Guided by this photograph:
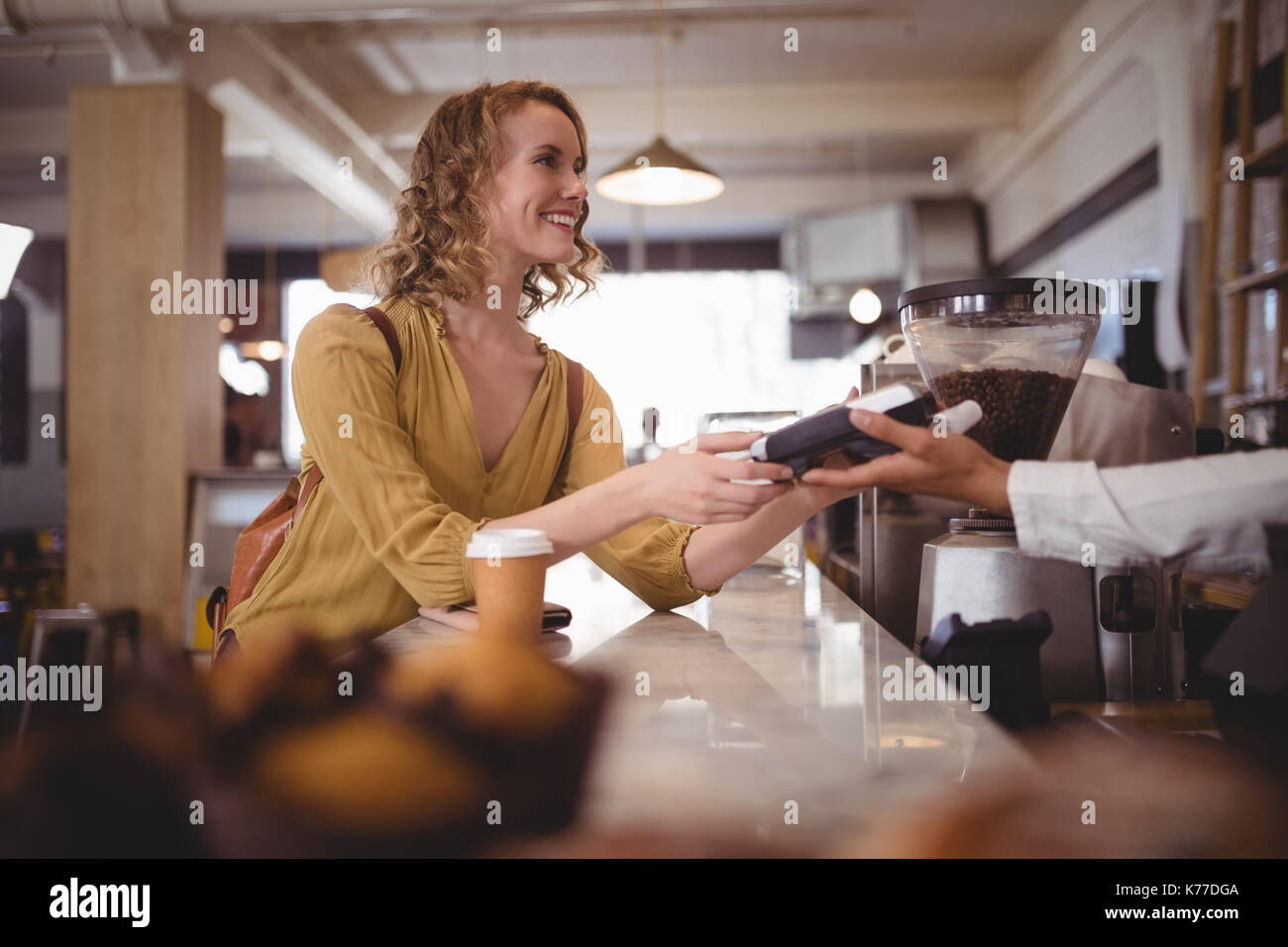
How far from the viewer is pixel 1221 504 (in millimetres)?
836

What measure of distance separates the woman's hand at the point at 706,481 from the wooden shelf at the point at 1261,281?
9.75 feet

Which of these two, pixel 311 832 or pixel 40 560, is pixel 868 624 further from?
pixel 40 560

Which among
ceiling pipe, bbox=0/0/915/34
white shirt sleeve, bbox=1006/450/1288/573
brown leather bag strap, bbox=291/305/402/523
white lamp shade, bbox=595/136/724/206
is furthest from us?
ceiling pipe, bbox=0/0/915/34

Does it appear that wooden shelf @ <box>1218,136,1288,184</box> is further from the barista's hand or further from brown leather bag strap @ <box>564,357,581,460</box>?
the barista's hand

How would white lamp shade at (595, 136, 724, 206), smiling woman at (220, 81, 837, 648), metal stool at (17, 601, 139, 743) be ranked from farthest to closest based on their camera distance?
white lamp shade at (595, 136, 724, 206) < metal stool at (17, 601, 139, 743) < smiling woman at (220, 81, 837, 648)

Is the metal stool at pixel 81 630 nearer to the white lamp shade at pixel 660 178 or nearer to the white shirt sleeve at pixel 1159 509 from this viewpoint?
the white lamp shade at pixel 660 178

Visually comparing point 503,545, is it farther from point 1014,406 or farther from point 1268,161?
point 1268,161

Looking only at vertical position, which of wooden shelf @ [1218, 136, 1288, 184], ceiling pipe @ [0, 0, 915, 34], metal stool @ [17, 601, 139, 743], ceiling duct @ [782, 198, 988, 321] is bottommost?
metal stool @ [17, 601, 139, 743]

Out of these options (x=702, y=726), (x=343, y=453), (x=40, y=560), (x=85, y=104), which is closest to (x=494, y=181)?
(x=343, y=453)

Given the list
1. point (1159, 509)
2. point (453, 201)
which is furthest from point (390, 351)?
point (1159, 509)

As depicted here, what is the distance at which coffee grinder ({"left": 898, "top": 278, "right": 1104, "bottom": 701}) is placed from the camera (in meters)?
1.12

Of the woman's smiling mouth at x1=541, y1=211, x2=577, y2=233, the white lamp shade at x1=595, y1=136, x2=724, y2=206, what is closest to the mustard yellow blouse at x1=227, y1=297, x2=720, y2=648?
the woman's smiling mouth at x1=541, y1=211, x2=577, y2=233

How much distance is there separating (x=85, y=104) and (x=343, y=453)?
426 centimetres

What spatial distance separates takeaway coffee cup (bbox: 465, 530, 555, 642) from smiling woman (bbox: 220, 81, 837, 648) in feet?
0.53
